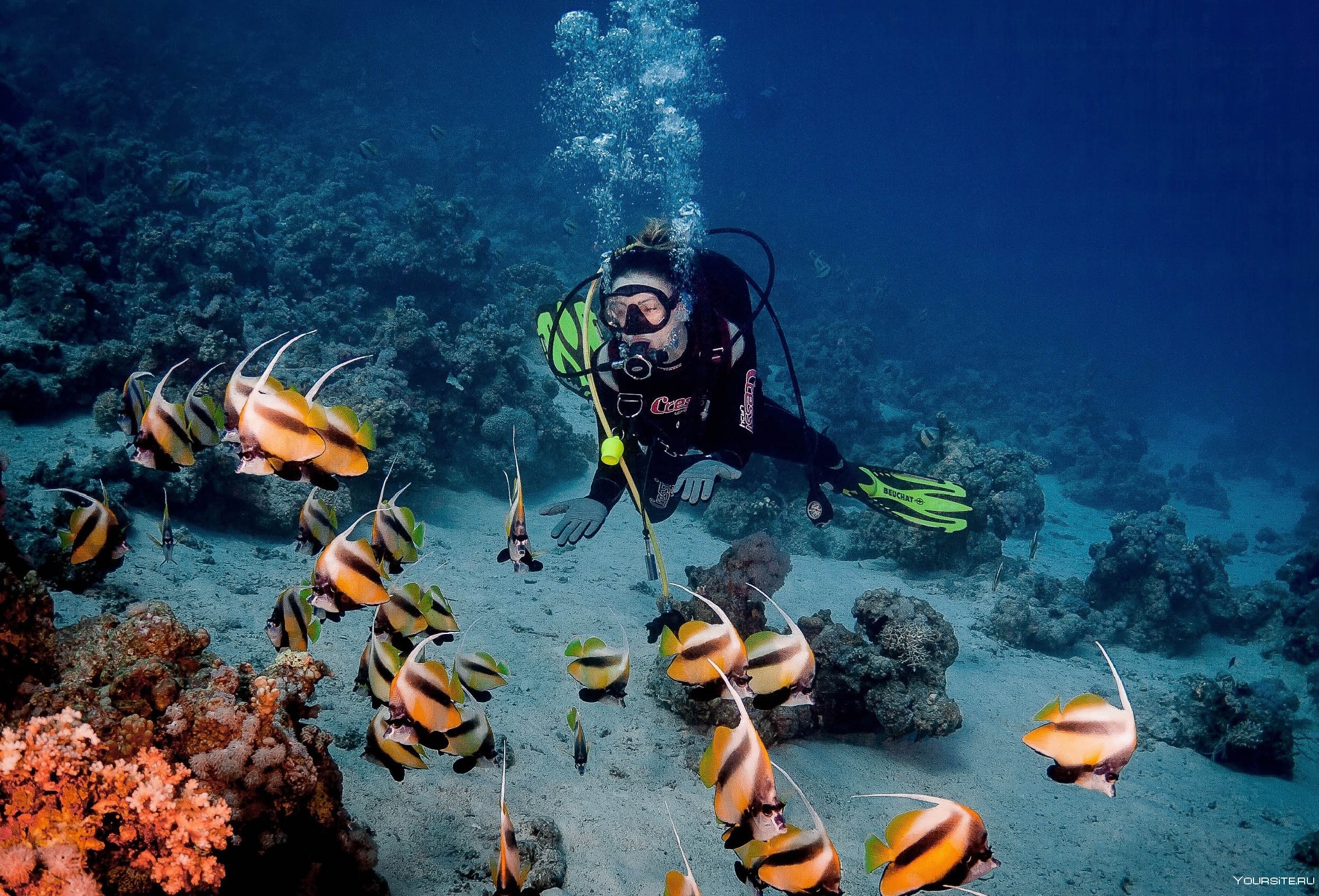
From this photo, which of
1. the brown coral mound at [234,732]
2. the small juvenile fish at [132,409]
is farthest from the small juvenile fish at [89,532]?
the brown coral mound at [234,732]

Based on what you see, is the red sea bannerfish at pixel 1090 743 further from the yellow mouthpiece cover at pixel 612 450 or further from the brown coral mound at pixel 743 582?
the yellow mouthpiece cover at pixel 612 450

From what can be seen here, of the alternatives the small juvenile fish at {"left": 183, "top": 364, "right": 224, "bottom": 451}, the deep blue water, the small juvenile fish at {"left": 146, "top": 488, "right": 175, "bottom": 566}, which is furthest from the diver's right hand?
the deep blue water

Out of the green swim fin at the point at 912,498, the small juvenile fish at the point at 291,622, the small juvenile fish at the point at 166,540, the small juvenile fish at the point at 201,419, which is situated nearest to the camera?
the small juvenile fish at the point at 291,622

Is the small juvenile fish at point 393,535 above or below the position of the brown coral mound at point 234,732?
above

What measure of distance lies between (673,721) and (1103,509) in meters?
15.8

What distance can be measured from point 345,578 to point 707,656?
4.67ft

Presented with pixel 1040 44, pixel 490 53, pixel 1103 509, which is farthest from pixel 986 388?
pixel 1040 44

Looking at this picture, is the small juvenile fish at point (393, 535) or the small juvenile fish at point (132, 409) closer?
the small juvenile fish at point (393, 535)

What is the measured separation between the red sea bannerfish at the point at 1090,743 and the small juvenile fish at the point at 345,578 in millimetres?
2466

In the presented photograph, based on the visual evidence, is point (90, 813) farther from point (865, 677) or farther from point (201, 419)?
point (865, 677)

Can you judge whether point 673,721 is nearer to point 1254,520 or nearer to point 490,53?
point 1254,520

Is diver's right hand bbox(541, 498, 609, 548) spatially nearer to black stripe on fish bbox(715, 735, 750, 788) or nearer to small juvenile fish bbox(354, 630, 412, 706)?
small juvenile fish bbox(354, 630, 412, 706)

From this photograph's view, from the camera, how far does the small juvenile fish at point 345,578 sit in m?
2.34

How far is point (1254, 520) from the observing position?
17.4 meters
